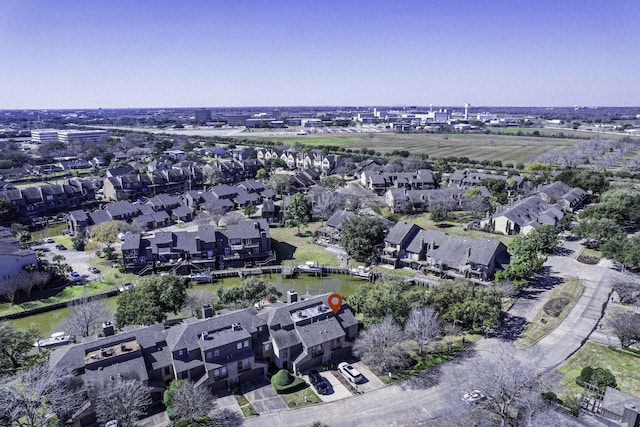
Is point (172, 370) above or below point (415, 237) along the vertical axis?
below

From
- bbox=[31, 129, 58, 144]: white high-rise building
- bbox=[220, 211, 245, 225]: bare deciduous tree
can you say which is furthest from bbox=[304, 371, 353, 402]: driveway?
bbox=[31, 129, 58, 144]: white high-rise building

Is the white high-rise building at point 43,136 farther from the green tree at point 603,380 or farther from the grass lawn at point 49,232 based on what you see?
the green tree at point 603,380

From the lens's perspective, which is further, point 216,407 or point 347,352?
point 347,352

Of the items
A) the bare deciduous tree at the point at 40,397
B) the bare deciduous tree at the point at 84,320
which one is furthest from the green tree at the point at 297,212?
the bare deciduous tree at the point at 40,397

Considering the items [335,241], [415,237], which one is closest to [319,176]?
[335,241]

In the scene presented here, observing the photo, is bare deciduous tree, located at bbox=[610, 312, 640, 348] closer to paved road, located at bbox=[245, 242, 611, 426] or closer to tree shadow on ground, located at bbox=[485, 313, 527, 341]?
paved road, located at bbox=[245, 242, 611, 426]

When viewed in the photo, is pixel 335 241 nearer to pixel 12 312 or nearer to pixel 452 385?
pixel 452 385

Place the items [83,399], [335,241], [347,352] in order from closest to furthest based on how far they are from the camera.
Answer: [83,399], [347,352], [335,241]
